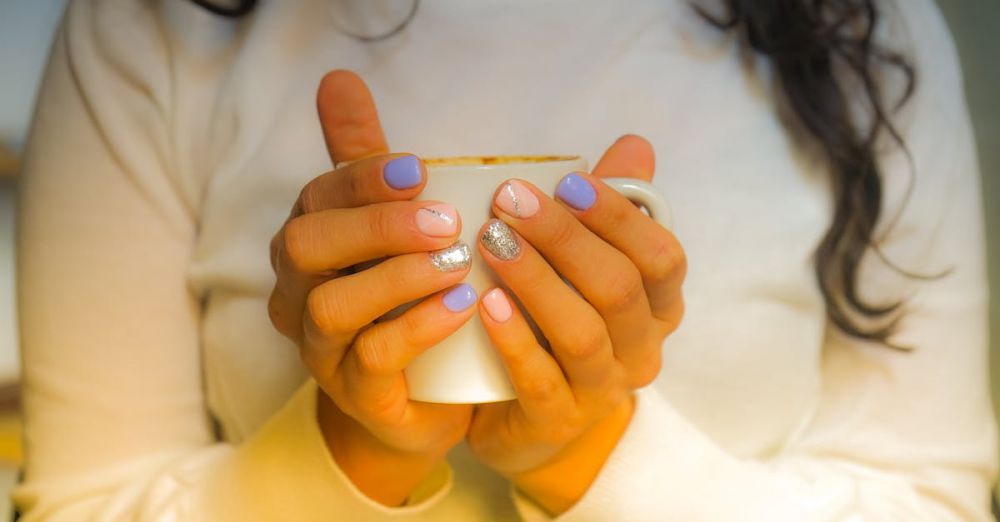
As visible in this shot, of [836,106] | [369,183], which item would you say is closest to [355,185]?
[369,183]

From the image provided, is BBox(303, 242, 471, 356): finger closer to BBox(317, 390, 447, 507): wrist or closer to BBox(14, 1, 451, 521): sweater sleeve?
BBox(317, 390, 447, 507): wrist

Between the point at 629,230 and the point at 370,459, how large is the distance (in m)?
0.21

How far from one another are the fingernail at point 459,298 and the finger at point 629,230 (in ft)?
0.18

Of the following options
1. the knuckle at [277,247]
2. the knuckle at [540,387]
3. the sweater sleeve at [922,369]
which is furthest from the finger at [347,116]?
the sweater sleeve at [922,369]

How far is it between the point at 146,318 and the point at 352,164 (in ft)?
0.94

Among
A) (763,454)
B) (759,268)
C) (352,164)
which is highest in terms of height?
(352,164)

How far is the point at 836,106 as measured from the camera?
1.94ft

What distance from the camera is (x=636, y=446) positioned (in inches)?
19.3

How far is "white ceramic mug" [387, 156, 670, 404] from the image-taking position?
0.33m

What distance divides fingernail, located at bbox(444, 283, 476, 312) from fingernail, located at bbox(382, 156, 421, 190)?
5cm

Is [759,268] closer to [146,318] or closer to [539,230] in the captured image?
[539,230]

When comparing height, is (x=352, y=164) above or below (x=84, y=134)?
above

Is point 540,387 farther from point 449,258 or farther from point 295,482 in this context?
point 295,482

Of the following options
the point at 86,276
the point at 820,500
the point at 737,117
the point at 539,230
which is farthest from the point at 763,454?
the point at 86,276
